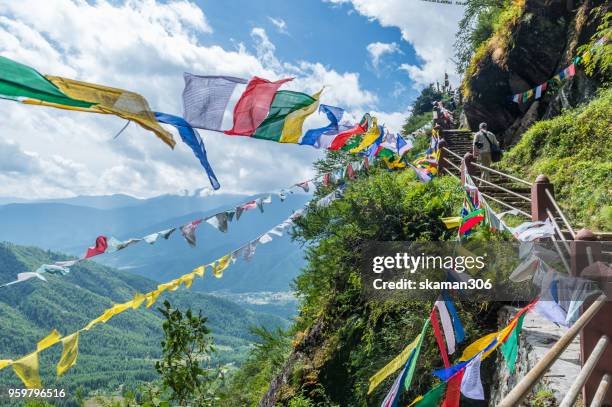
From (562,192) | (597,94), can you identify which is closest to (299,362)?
(562,192)

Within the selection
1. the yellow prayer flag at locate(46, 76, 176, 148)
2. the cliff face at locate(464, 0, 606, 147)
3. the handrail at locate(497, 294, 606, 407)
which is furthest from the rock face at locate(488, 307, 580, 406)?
the cliff face at locate(464, 0, 606, 147)

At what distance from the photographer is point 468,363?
370 cm

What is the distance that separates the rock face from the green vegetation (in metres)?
4.01

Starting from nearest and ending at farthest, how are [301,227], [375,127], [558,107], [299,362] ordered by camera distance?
1. [299,362]
2. [375,127]
3. [301,227]
4. [558,107]

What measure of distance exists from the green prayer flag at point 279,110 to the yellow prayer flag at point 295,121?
1.8 inches

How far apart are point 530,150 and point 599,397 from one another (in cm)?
1249

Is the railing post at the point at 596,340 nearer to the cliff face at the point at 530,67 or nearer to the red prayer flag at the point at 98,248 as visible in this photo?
the red prayer flag at the point at 98,248

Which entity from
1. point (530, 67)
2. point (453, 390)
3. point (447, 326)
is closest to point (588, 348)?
point (453, 390)

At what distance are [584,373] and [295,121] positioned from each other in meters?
3.98

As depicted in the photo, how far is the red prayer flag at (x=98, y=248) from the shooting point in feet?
17.9

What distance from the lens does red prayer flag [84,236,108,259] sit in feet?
17.9

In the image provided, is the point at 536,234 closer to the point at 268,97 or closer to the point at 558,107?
the point at 268,97

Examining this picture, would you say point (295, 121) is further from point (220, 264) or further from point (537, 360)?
point (537, 360)

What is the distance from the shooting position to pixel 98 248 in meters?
5.52
